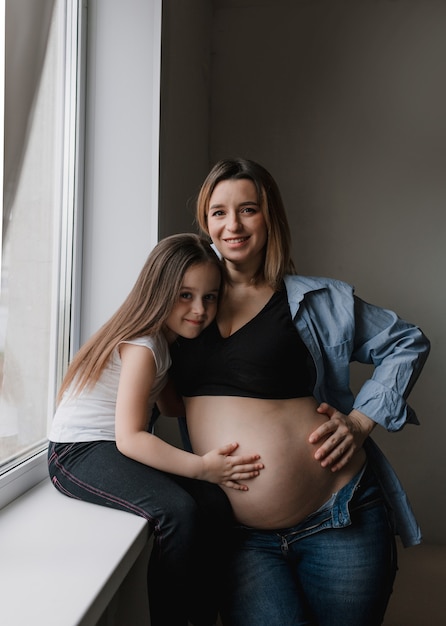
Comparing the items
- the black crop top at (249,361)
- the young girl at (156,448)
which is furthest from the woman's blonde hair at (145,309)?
the black crop top at (249,361)

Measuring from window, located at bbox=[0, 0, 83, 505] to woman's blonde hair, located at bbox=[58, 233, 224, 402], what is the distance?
0.53ft

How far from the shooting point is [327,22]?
248 cm

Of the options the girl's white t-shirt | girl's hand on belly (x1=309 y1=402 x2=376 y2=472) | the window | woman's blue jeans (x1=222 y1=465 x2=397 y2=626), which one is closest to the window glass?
the window

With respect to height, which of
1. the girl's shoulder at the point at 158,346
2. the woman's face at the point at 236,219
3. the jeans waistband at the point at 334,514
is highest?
the woman's face at the point at 236,219

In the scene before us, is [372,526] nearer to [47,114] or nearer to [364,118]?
[47,114]

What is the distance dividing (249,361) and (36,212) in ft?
2.05

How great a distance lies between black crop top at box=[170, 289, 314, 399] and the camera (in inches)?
52.5

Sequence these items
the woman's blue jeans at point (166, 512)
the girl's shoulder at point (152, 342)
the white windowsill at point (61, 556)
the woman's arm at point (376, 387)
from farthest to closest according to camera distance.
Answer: the woman's arm at point (376, 387) < the girl's shoulder at point (152, 342) < the woman's blue jeans at point (166, 512) < the white windowsill at point (61, 556)

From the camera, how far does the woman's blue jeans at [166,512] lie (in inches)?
42.4

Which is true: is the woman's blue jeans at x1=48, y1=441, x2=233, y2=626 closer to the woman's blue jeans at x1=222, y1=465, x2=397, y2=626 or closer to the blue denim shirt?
the woman's blue jeans at x1=222, y1=465, x2=397, y2=626

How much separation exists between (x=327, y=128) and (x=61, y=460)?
184cm

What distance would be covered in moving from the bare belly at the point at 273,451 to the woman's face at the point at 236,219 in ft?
1.14

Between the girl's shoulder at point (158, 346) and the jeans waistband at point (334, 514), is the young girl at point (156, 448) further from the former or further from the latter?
the jeans waistband at point (334, 514)

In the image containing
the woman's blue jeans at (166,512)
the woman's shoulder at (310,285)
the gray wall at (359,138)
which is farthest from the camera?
the gray wall at (359,138)
